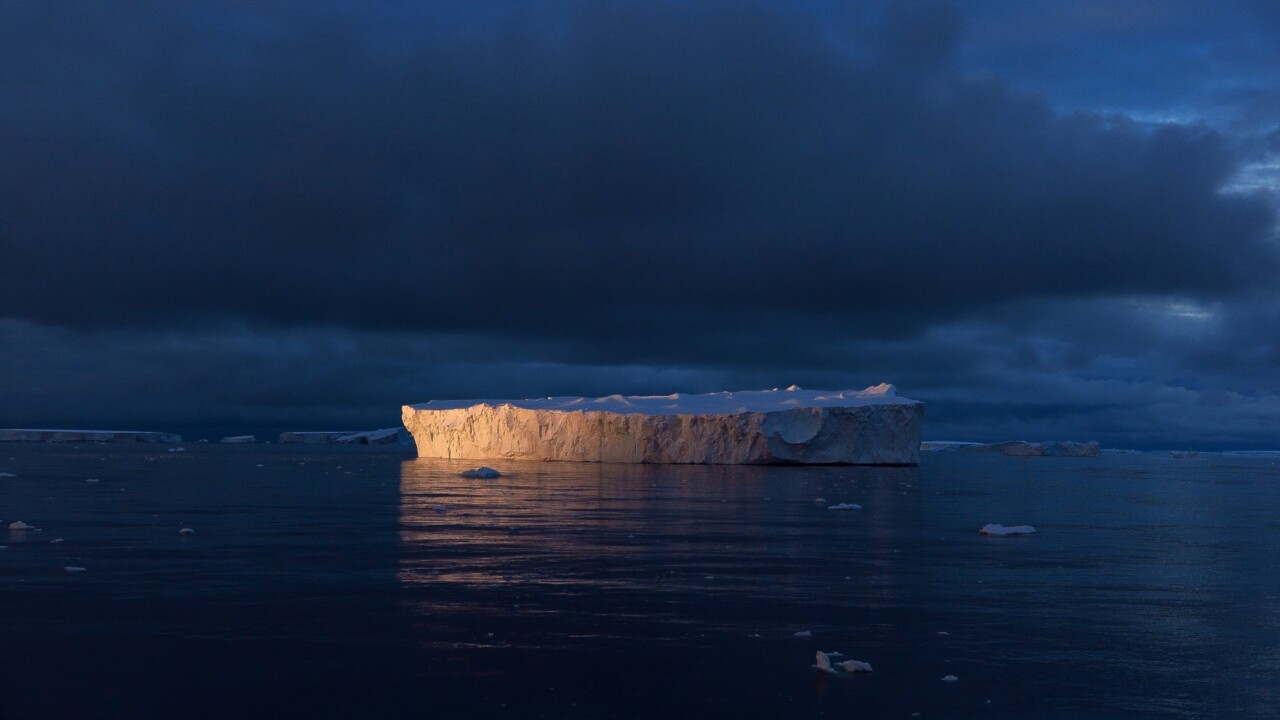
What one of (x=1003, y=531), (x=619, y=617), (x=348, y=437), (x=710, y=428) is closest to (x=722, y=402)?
(x=710, y=428)

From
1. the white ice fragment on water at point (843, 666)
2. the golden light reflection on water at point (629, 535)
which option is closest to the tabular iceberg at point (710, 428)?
the golden light reflection on water at point (629, 535)

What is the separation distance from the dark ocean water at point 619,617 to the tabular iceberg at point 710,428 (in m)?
30.4

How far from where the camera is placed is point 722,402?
51875 mm

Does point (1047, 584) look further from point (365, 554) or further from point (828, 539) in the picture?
point (365, 554)

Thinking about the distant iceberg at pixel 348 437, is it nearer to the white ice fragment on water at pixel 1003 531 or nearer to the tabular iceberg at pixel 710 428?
the tabular iceberg at pixel 710 428

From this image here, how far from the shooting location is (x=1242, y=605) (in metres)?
10.0

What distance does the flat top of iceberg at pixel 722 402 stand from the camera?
4959 cm

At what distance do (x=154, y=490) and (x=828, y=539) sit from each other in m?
18.6

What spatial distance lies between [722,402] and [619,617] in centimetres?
4338

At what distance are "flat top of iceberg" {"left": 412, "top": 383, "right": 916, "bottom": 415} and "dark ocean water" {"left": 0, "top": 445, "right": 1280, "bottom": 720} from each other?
101 ft

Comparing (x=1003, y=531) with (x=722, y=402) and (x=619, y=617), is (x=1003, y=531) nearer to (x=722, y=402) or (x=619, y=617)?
(x=619, y=617)

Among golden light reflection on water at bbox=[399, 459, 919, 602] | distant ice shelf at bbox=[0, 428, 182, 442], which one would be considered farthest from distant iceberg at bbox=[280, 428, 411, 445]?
golden light reflection on water at bbox=[399, 459, 919, 602]

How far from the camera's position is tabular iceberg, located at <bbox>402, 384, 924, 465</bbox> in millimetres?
49188

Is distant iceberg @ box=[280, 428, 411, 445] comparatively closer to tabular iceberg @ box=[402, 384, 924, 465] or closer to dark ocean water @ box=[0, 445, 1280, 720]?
tabular iceberg @ box=[402, 384, 924, 465]
